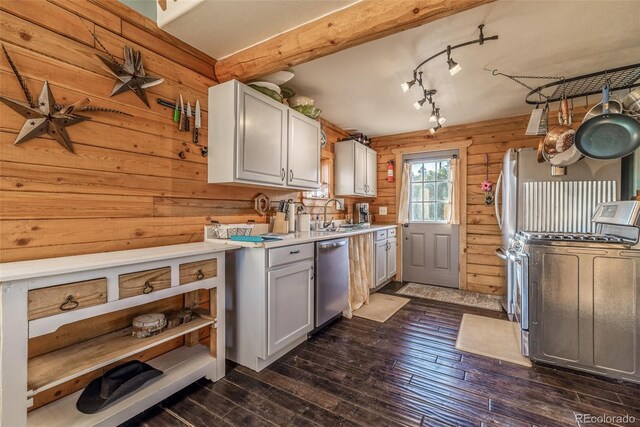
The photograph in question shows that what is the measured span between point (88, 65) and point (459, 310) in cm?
387

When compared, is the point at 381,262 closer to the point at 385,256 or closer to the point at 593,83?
the point at 385,256

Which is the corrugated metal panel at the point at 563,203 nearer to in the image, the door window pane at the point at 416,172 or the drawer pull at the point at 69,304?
the door window pane at the point at 416,172

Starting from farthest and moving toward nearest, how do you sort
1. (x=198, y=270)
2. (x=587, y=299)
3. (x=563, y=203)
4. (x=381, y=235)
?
(x=381, y=235) → (x=563, y=203) → (x=587, y=299) → (x=198, y=270)

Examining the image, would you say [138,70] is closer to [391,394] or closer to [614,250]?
[391,394]

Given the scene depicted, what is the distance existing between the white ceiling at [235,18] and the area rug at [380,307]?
271 centimetres

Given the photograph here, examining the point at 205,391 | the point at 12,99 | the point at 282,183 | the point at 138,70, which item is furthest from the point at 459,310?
the point at 12,99

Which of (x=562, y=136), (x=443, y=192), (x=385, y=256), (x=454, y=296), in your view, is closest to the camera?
(x=562, y=136)

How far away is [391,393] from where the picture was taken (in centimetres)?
175

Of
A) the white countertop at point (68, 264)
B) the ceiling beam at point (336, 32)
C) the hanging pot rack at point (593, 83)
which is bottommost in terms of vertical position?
the white countertop at point (68, 264)

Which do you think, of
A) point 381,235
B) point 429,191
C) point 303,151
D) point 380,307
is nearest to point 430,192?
point 429,191

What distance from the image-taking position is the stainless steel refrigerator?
2502 millimetres

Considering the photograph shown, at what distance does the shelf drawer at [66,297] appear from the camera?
1132mm

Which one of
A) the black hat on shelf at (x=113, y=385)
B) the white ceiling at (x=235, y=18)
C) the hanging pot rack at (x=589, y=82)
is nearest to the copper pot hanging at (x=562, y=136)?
the hanging pot rack at (x=589, y=82)

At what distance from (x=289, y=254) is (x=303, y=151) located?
3.91ft
